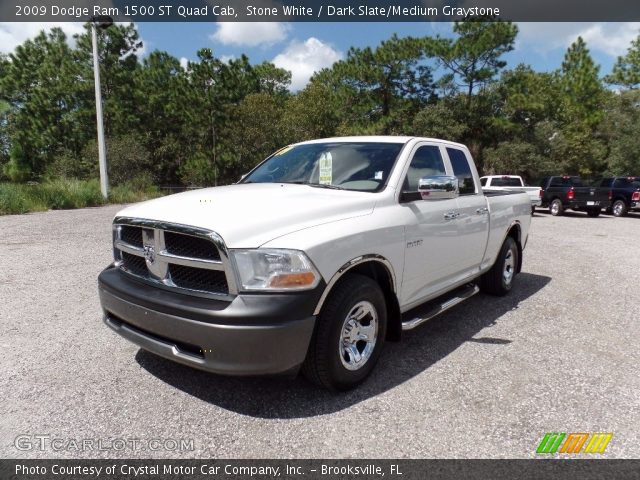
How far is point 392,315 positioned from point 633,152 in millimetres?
38816

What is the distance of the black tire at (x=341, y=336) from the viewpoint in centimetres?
284

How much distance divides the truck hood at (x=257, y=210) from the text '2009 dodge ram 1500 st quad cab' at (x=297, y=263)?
0.04 feet

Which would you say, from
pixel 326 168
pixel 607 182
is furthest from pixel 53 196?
pixel 607 182

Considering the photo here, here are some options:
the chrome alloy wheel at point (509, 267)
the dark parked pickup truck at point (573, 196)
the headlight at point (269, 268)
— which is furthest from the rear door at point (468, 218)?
the dark parked pickup truck at point (573, 196)

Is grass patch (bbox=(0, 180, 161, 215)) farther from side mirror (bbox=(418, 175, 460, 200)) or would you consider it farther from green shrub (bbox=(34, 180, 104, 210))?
side mirror (bbox=(418, 175, 460, 200))

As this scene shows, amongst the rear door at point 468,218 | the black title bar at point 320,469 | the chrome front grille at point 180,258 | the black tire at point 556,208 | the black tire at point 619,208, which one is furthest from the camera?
the black tire at point 556,208

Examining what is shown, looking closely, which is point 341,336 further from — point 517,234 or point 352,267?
point 517,234

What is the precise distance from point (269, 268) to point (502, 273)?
399cm

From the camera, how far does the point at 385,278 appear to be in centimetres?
340

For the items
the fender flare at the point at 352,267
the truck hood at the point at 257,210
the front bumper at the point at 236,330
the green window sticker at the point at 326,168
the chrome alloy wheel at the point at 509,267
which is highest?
the green window sticker at the point at 326,168

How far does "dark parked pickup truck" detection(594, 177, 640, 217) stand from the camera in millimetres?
18922

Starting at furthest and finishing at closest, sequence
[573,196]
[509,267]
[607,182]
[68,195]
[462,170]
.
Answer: [607,182] < [573,196] < [68,195] < [509,267] < [462,170]

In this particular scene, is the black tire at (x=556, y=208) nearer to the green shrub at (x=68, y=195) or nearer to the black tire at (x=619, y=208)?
the black tire at (x=619, y=208)

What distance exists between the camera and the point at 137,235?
322 centimetres
